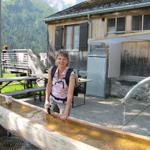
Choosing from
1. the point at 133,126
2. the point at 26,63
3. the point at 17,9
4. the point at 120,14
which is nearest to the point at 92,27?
the point at 120,14

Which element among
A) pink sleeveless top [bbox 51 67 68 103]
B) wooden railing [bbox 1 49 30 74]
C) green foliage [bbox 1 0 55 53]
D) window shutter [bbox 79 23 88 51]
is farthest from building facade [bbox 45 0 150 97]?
green foliage [bbox 1 0 55 53]

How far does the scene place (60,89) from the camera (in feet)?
17.9

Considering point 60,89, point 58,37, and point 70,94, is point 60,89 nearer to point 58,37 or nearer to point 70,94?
point 70,94

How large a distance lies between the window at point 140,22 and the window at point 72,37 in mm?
3619

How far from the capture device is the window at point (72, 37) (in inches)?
673

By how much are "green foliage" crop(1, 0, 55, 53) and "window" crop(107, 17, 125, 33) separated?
213ft

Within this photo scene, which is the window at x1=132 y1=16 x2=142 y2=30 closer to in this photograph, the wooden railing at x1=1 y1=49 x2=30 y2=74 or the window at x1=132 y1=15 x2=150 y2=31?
the window at x1=132 y1=15 x2=150 y2=31

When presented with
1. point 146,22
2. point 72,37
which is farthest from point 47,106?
point 72,37

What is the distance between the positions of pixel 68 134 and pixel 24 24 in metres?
116

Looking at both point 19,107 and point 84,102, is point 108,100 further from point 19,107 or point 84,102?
point 19,107

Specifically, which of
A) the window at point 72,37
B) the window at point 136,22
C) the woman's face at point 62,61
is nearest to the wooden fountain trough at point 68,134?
the woman's face at point 62,61

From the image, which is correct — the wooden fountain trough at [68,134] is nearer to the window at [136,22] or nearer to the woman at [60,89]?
the woman at [60,89]

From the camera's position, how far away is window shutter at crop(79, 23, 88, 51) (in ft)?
53.3

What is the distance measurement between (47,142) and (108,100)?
30.0ft
